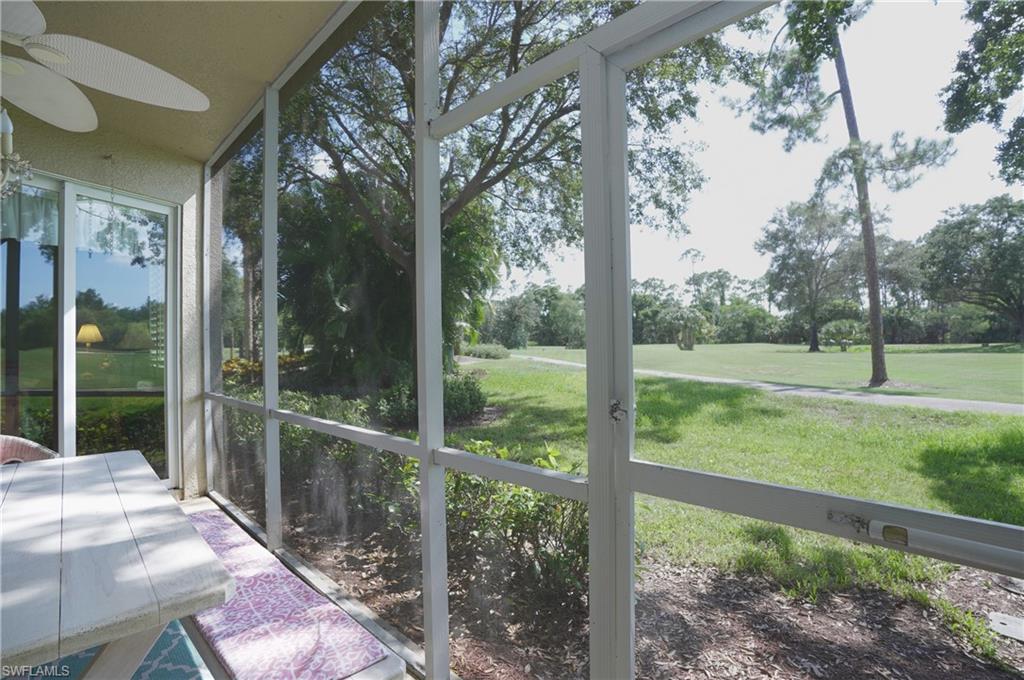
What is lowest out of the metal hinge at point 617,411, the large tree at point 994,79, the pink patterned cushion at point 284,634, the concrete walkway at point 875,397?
the pink patterned cushion at point 284,634

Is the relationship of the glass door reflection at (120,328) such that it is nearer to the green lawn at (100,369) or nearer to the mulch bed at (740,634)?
the green lawn at (100,369)

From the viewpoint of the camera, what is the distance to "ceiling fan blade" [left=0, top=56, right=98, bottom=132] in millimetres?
1744

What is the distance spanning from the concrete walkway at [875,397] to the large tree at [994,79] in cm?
39

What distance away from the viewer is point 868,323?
1021 mm

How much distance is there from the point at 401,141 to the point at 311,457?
182 centimetres

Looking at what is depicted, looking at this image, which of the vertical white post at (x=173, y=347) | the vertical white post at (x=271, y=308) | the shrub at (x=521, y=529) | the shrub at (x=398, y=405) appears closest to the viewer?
the shrub at (x=521, y=529)

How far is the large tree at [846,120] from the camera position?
38.0 inches

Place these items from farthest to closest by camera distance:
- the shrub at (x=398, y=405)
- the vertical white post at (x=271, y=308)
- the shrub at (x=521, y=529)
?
the vertical white post at (x=271, y=308) → the shrub at (x=398, y=405) → the shrub at (x=521, y=529)

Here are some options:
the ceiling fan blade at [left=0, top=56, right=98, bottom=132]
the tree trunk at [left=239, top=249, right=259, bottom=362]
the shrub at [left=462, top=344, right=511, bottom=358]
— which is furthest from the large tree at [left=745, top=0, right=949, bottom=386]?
the tree trunk at [left=239, top=249, right=259, bottom=362]

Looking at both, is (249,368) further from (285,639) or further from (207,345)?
(285,639)

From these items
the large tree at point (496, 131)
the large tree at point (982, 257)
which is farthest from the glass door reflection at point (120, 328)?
the large tree at point (982, 257)

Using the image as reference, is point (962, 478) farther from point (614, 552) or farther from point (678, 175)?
point (678, 175)

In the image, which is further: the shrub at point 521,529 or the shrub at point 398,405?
the shrub at point 398,405

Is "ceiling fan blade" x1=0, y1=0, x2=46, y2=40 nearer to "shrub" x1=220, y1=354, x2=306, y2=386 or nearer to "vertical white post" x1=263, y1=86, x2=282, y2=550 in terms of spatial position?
"vertical white post" x1=263, y1=86, x2=282, y2=550
